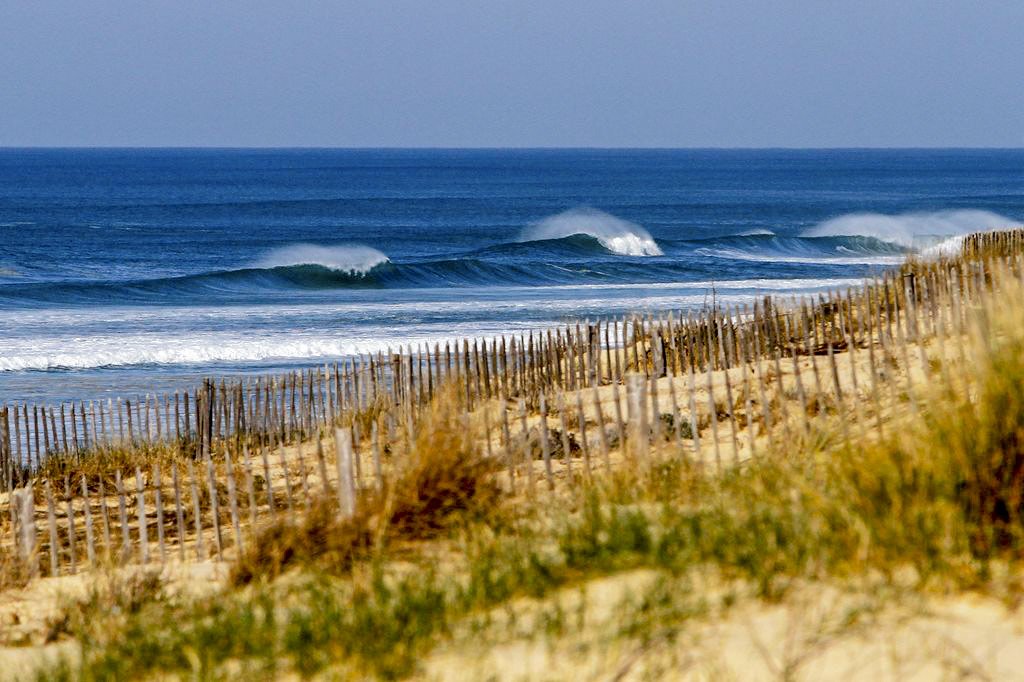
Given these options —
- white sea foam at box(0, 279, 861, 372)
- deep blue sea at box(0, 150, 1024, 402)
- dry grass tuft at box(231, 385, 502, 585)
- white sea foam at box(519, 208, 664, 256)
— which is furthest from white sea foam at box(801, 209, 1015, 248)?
dry grass tuft at box(231, 385, 502, 585)

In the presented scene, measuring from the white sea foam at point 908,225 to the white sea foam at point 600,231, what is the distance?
7210 millimetres

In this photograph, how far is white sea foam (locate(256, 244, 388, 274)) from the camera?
40250mm

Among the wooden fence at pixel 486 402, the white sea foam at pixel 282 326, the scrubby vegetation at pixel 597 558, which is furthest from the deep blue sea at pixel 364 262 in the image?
Result: the scrubby vegetation at pixel 597 558

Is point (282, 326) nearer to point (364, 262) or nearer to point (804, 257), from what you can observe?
point (364, 262)

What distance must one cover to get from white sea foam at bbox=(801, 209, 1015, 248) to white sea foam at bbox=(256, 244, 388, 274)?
18.4 meters

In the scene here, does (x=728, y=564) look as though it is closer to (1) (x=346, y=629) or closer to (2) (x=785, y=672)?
(2) (x=785, y=672)

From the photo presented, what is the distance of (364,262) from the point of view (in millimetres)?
41062

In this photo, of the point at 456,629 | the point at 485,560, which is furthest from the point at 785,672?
the point at 485,560

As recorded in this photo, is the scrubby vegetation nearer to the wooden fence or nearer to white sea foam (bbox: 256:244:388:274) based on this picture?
the wooden fence

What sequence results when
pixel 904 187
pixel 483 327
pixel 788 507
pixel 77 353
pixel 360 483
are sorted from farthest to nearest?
pixel 904 187, pixel 483 327, pixel 77 353, pixel 360 483, pixel 788 507

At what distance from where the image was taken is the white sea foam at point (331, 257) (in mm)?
40250

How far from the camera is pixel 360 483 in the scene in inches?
248

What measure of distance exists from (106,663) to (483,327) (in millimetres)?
19256

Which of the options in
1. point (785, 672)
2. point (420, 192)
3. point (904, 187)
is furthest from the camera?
point (904, 187)
